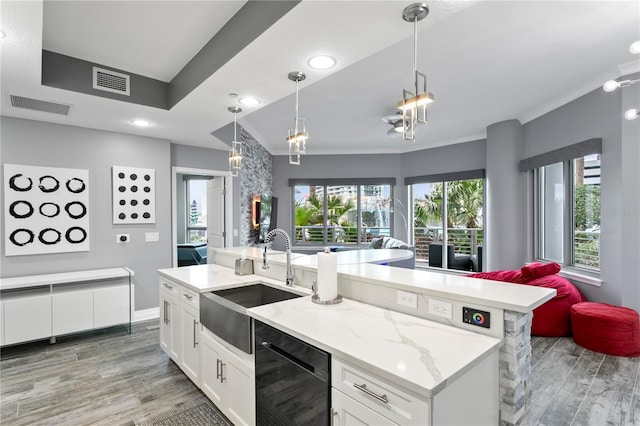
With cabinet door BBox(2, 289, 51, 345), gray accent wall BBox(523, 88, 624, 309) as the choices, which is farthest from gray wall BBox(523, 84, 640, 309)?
cabinet door BBox(2, 289, 51, 345)

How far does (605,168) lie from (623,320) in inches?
64.0

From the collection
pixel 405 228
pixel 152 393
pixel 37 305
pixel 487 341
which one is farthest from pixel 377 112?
pixel 37 305

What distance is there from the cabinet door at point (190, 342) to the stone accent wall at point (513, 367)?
197 centimetres

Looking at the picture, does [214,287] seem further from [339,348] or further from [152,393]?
[339,348]

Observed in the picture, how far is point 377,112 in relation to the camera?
465 cm

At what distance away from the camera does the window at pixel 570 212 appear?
3939mm

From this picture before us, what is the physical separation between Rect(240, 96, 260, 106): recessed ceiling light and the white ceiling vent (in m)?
1.09

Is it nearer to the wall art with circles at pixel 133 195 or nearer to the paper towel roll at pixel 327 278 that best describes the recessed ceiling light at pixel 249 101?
the paper towel roll at pixel 327 278

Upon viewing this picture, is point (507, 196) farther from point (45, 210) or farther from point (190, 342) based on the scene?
point (45, 210)

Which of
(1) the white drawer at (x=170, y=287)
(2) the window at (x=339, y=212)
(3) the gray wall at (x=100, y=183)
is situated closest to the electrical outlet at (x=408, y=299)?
(1) the white drawer at (x=170, y=287)

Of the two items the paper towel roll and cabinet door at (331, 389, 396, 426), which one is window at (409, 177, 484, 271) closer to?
the paper towel roll

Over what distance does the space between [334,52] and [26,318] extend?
3.82 metres

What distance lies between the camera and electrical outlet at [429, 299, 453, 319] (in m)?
1.53

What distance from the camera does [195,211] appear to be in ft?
30.2
